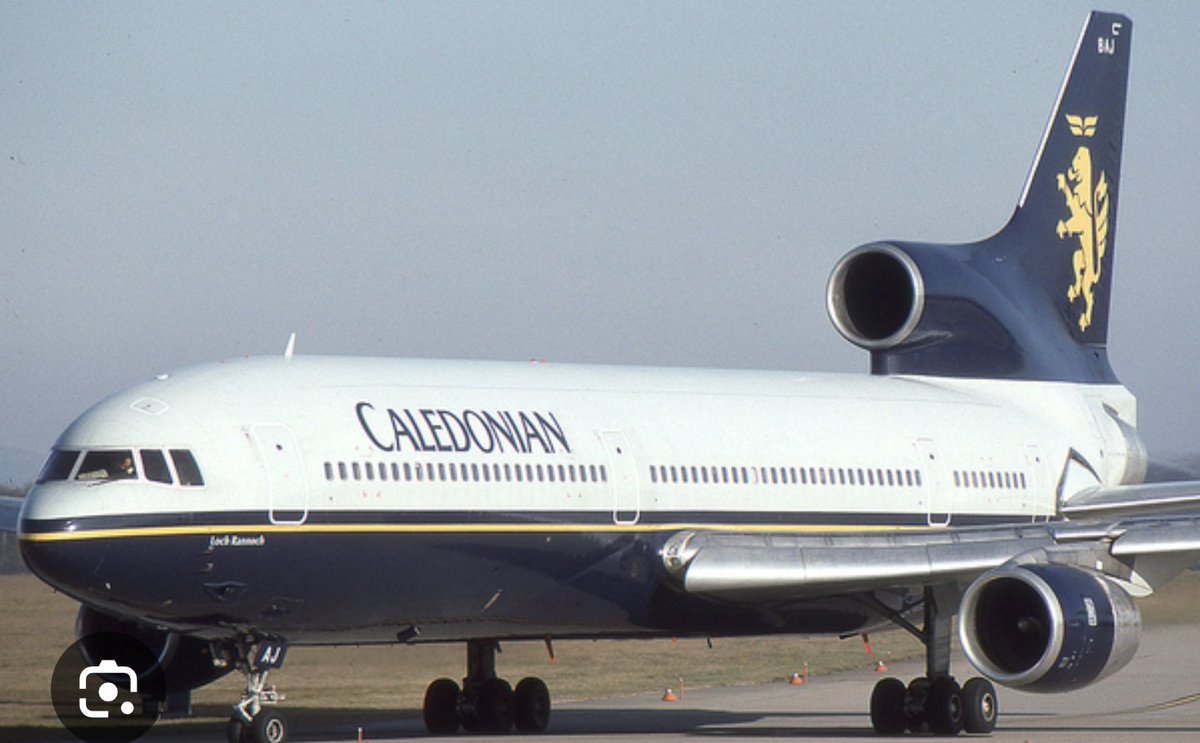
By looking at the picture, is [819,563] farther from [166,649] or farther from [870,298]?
[166,649]

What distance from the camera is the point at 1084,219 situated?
3100 cm

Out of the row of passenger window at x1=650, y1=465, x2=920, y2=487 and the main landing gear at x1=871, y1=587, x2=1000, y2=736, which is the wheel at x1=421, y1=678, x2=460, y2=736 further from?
the main landing gear at x1=871, y1=587, x2=1000, y2=736

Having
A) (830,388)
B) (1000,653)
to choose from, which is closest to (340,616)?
(1000,653)

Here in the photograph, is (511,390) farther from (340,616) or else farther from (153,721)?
(153,721)

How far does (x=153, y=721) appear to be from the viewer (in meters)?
26.3

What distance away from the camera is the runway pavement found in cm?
2381

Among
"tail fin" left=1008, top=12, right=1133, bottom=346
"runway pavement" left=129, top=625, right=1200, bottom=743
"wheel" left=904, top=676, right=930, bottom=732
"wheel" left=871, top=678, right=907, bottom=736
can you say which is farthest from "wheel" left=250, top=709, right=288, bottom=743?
"tail fin" left=1008, top=12, right=1133, bottom=346

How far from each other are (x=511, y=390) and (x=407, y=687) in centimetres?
956

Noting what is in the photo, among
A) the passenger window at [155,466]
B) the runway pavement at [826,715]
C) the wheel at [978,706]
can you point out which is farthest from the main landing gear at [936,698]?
the passenger window at [155,466]

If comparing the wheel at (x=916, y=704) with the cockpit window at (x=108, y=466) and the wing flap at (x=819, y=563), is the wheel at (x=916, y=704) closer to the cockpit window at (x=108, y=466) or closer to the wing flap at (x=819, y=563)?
the wing flap at (x=819, y=563)

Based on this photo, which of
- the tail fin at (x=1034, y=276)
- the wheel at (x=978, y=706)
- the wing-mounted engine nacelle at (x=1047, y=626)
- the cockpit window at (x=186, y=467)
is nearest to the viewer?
the cockpit window at (x=186, y=467)

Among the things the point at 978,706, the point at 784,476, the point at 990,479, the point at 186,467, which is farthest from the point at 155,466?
the point at 990,479

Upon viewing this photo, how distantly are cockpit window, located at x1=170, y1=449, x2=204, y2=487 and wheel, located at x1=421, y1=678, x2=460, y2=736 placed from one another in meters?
6.46

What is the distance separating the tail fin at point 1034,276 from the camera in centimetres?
2862
